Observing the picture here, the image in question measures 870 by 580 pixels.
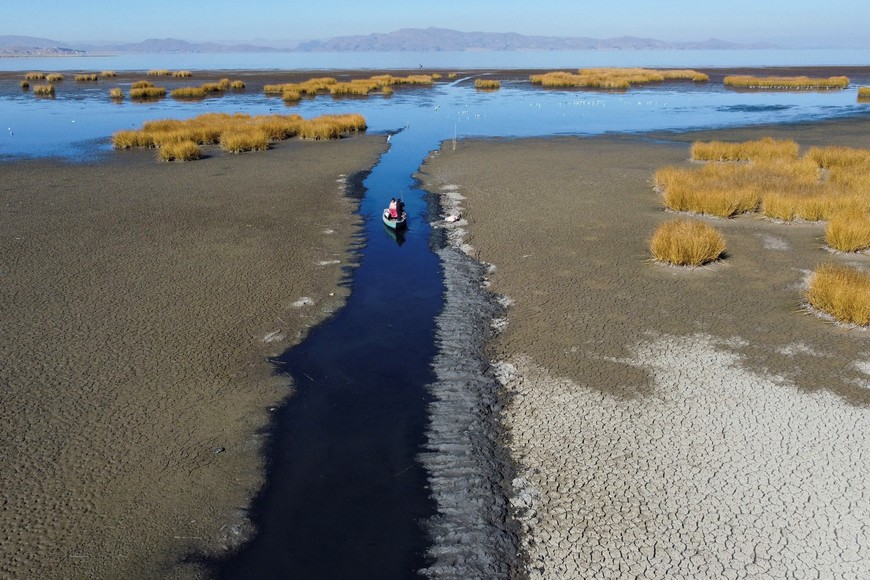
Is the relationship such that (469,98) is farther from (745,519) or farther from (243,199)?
(745,519)

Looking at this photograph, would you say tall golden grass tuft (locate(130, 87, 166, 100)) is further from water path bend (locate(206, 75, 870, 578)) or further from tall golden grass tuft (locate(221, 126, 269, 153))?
water path bend (locate(206, 75, 870, 578))

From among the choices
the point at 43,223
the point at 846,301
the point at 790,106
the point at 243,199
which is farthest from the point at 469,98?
the point at 846,301

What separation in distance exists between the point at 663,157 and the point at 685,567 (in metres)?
20.1

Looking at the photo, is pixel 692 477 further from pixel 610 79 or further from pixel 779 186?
pixel 610 79

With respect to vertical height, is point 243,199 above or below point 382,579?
above

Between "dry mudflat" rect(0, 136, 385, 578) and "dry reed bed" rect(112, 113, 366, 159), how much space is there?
8.46 meters

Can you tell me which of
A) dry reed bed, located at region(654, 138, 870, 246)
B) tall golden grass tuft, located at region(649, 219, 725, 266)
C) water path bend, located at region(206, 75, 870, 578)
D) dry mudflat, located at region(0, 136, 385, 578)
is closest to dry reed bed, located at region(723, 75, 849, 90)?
dry reed bed, located at region(654, 138, 870, 246)

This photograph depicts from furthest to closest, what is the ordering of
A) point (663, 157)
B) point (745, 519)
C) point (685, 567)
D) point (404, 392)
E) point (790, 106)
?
point (790, 106), point (663, 157), point (404, 392), point (745, 519), point (685, 567)

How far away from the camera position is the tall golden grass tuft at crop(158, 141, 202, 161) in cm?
2194

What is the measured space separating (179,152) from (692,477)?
21.0 meters

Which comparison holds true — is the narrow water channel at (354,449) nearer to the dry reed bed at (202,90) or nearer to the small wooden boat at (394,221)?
the small wooden boat at (394,221)

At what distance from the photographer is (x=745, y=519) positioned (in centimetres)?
491

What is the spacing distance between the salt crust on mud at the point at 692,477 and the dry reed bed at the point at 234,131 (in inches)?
786

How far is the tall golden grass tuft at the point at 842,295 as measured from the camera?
8031 mm
